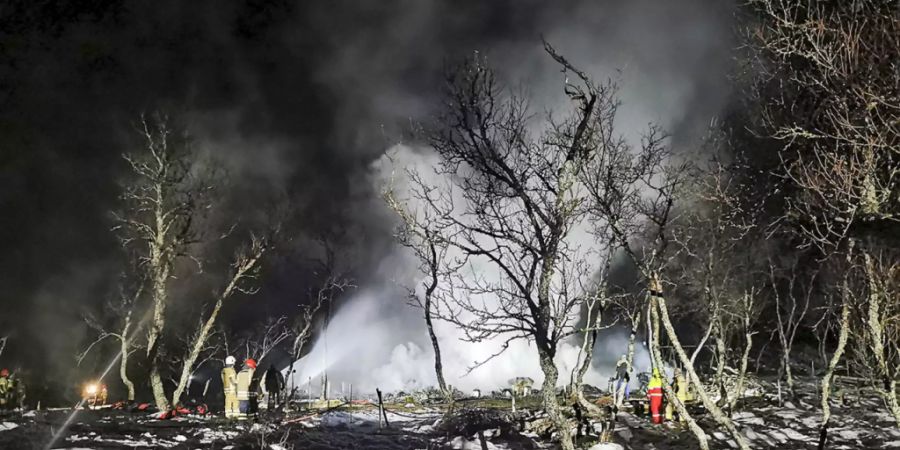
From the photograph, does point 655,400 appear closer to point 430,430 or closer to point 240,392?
point 430,430

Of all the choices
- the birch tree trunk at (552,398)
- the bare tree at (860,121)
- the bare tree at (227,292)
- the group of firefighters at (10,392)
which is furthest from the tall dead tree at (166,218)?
the bare tree at (860,121)

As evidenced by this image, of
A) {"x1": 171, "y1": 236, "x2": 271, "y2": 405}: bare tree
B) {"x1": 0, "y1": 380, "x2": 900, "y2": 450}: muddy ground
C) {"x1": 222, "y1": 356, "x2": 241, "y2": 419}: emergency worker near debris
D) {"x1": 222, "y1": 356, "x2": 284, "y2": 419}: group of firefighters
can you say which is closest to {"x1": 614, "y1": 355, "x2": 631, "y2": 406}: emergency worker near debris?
{"x1": 0, "y1": 380, "x2": 900, "y2": 450}: muddy ground

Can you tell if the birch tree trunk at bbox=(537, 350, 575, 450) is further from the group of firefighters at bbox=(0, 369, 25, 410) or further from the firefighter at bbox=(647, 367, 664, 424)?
the group of firefighters at bbox=(0, 369, 25, 410)

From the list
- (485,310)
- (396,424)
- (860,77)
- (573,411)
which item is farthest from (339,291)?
(860,77)

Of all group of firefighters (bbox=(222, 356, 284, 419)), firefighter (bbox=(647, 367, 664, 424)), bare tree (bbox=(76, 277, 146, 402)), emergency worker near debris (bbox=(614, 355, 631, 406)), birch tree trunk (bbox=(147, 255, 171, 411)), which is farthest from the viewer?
bare tree (bbox=(76, 277, 146, 402))

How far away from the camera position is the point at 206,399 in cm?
2759

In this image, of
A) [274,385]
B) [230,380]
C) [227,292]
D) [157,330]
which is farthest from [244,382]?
[274,385]

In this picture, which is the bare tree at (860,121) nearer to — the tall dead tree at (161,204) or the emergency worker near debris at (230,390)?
the emergency worker near debris at (230,390)

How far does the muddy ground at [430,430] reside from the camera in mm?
13523

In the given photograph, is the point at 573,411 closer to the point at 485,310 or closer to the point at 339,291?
the point at 485,310

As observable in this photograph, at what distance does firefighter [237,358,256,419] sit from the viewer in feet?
56.5

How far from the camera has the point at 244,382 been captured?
57.1 feet

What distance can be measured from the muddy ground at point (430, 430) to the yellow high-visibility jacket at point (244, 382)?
926mm

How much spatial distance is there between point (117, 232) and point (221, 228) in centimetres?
417
